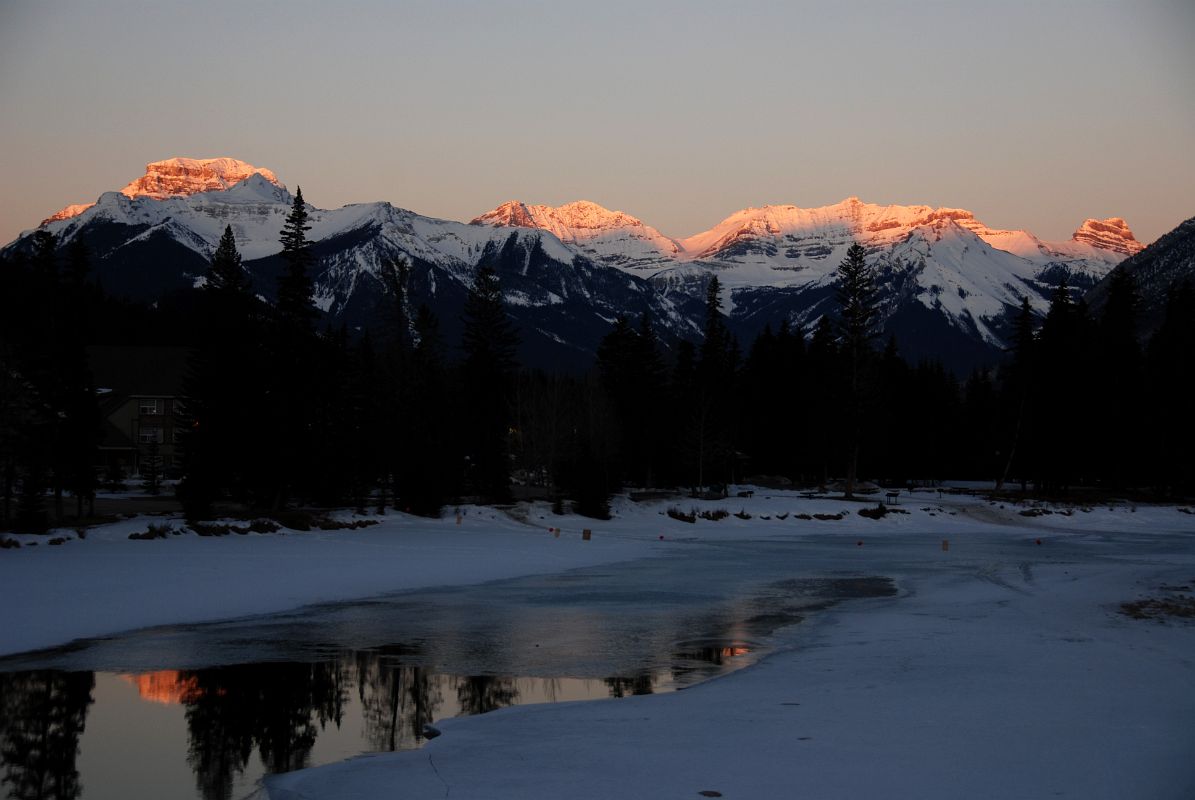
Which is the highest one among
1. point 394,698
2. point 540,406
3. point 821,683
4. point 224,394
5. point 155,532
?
point 540,406

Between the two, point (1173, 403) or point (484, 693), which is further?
point (1173, 403)

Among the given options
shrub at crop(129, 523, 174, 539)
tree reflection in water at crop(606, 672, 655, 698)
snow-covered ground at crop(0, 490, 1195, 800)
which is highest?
shrub at crop(129, 523, 174, 539)

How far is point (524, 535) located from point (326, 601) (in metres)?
21.9

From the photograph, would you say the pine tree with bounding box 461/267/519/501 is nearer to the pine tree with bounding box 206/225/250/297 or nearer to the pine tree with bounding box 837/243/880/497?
the pine tree with bounding box 206/225/250/297

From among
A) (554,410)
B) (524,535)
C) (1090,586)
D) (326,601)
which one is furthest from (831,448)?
(326,601)

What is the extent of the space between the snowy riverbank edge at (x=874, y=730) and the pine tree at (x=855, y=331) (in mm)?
57120

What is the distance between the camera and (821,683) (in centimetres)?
1591

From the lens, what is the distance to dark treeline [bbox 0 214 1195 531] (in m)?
49.9

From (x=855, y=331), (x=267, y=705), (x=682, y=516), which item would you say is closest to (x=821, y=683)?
(x=267, y=705)

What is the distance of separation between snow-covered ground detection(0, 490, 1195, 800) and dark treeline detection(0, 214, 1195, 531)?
11562mm

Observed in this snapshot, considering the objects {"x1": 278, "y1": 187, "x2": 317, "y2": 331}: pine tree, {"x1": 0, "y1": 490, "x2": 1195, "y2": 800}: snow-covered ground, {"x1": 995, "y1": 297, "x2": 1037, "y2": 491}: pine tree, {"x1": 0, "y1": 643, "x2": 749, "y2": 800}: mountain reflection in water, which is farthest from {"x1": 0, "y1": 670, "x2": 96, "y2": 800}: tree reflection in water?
{"x1": 995, "y1": 297, "x2": 1037, "y2": 491}: pine tree

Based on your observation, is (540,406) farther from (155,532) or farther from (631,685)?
(631,685)

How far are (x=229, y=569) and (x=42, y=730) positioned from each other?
16.4 m

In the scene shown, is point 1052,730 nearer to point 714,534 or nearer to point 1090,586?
point 1090,586
